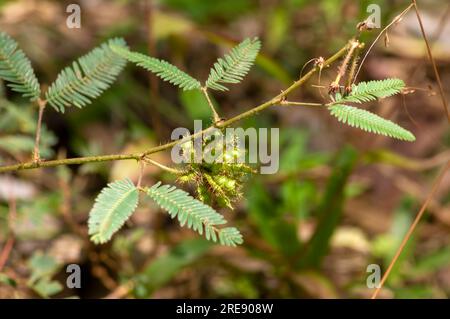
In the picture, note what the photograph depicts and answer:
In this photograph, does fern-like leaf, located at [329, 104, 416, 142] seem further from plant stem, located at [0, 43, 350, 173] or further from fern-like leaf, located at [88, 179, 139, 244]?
fern-like leaf, located at [88, 179, 139, 244]

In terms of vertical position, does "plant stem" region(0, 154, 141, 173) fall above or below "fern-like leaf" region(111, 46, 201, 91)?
below

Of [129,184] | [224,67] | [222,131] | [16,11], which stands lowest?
[129,184]

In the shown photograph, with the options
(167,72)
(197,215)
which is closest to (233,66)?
(167,72)

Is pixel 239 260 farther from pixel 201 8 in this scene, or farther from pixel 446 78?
pixel 446 78

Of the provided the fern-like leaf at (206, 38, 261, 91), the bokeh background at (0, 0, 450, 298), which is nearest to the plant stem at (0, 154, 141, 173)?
the fern-like leaf at (206, 38, 261, 91)

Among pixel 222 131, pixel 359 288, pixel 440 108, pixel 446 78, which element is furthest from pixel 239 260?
pixel 446 78

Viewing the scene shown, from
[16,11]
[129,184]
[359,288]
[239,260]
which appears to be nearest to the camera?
[129,184]
